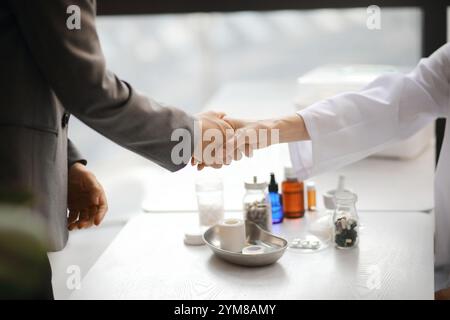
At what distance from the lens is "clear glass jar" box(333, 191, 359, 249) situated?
1.59 meters

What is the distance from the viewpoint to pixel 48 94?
4.06 feet

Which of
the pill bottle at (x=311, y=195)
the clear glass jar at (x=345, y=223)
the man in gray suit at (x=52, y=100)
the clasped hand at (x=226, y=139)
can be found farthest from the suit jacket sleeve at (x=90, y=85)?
the pill bottle at (x=311, y=195)

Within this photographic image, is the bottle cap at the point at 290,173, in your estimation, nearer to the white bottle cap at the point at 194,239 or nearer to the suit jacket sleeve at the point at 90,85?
the white bottle cap at the point at 194,239

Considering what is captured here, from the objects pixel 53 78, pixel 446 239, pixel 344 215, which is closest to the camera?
pixel 53 78

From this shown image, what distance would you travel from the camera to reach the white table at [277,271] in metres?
1.39

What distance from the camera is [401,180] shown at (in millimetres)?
2174

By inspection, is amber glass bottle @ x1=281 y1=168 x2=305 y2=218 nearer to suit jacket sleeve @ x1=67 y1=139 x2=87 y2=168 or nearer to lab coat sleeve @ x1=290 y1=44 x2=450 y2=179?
lab coat sleeve @ x1=290 y1=44 x2=450 y2=179

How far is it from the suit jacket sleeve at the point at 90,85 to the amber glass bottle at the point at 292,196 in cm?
51

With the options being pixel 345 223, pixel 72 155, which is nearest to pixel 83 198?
pixel 72 155

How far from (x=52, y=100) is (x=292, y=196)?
82 centimetres

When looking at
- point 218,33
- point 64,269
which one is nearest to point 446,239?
point 64,269

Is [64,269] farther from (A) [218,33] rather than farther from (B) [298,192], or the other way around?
(A) [218,33]

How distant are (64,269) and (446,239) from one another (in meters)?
1.54

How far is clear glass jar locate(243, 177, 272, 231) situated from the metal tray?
0.15ft
